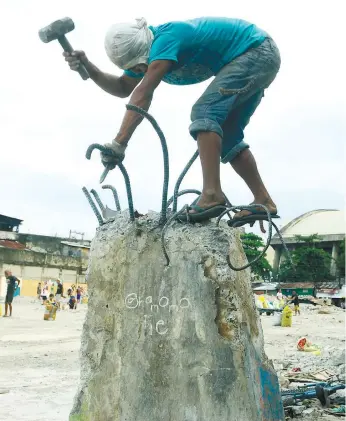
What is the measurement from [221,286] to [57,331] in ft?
33.6

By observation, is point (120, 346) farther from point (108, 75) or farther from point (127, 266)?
point (108, 75)

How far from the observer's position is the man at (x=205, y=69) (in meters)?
2.63

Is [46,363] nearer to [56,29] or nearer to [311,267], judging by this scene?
[56,29]

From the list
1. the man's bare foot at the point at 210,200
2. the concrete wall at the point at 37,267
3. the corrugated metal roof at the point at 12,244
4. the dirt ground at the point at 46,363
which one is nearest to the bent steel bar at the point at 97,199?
the man's bare foot at the point at 210,200

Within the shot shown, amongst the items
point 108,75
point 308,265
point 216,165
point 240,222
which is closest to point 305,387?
point 240,222

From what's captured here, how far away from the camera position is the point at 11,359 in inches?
289

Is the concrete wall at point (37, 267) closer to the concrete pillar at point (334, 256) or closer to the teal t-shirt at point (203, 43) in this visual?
the concrete pillar at point (334, 256)

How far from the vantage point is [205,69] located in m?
2.88

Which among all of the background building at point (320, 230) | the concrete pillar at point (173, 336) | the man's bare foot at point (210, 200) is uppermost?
the background building at point (320, 230)

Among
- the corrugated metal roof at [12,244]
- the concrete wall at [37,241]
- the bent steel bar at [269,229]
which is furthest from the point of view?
the concrete wall at [37,241]

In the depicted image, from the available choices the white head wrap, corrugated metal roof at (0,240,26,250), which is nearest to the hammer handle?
the white head wrap

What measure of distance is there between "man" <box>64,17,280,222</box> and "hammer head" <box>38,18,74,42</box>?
15 centimetres

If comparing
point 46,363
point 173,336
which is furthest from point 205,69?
point 46,363

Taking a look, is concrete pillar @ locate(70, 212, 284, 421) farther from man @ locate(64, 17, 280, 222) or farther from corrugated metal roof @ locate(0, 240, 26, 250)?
corrugated metal roof @ locate(0, 240, 26, 250)
